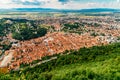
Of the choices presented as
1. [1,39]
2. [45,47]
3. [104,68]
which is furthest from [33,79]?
[1,39]

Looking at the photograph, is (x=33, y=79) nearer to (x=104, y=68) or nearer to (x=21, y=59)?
(x=104, y=68)

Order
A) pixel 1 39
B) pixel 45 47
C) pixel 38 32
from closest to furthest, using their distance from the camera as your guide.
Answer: pixel 45 47
pixel 1 39
pixel 38 32

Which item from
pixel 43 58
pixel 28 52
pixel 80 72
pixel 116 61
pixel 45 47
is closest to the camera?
pixel 80 72

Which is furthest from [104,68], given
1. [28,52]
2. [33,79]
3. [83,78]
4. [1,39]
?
[1,39]

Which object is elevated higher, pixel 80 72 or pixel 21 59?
pixel 80 72

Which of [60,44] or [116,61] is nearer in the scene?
[116,61]

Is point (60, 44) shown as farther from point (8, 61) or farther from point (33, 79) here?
point (33, 79)
